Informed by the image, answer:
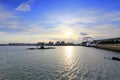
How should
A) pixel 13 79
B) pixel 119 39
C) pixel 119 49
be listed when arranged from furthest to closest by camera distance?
pixel 119 39 < pixel 119 49 < pixel 13 79

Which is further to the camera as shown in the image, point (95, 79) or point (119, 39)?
point (119, 39)

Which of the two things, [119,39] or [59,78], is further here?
[119,39]

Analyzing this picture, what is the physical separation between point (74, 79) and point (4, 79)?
10.0 metres

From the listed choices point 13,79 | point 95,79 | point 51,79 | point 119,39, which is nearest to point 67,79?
point 51,79

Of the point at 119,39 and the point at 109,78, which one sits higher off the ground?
the point at 119,39

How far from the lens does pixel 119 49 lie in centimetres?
7719

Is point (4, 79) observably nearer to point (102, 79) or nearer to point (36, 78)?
point (36, 78)

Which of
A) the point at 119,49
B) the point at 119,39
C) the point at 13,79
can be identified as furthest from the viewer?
the point at 119,39

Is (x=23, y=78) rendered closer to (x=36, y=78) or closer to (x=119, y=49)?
(x=36, y=78)

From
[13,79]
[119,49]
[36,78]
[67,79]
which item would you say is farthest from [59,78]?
[119,49]

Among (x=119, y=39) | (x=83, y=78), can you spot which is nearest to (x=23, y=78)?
(x=83, y=78)

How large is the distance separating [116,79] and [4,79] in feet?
52.7

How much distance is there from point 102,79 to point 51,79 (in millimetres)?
7384

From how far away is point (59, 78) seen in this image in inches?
826
